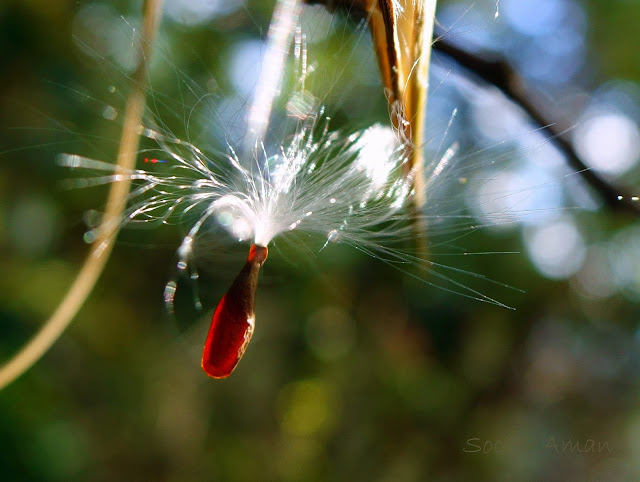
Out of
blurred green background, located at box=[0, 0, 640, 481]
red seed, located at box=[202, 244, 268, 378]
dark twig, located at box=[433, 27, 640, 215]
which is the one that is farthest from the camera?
blurred green background, located at box=[0, 0, 640, 481]

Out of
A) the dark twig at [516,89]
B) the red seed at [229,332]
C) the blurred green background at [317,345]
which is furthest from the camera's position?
the blurred green background at [317,345]

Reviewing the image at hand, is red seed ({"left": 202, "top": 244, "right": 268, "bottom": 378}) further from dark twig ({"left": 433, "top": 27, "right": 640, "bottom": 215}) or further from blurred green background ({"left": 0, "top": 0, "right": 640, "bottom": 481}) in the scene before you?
blurred green background ({"left": 0, "top": 0, "right": 640, "bottom": 481})

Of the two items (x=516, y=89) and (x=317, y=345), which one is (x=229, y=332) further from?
(x=317, y=345)

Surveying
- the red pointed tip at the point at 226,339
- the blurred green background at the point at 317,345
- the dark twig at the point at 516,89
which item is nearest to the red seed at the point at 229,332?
the red pointed tip at the point at 226,339

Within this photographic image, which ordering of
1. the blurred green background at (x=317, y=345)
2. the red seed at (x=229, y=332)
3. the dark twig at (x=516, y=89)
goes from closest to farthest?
the red seed at (x=229, y=332) < the dark twig at (x=516, y=89) < the blurred green background at (x=317, y=345)

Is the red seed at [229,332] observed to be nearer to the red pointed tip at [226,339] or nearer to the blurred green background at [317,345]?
the red pointed tip at [226,339]

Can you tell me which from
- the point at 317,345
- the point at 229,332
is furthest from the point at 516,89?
the point at 317,345

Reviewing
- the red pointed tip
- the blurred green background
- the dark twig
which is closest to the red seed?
the red pointed tip

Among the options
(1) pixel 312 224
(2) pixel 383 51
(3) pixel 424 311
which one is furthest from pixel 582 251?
(2) pixel 383 51

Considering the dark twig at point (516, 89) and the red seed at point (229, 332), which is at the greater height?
the dark twig at point (516, 89)
